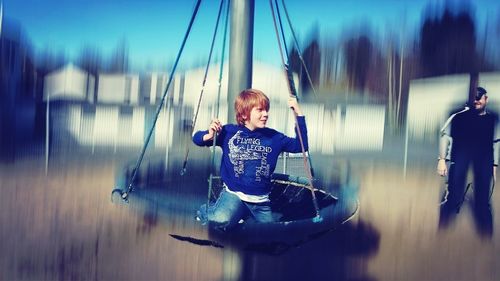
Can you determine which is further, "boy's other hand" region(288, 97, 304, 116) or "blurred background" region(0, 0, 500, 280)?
"blurred background" region(0, 0, 500, 280)

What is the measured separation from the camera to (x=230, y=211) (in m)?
1.41

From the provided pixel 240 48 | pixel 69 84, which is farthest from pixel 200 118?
pixel 69 84

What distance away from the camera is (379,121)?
163 cm

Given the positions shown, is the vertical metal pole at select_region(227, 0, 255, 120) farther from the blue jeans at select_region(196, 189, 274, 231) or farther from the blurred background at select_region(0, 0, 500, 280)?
the blue jeans at select_region(196, 189, 274, 231)

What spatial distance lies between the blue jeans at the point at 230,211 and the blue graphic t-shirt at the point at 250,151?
44mm

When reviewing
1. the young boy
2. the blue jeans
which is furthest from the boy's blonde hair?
Result: the blue jeans

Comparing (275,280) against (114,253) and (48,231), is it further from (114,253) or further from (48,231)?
(48,231)

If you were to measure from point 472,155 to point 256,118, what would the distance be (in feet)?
2.80

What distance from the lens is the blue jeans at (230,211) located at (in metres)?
1.40

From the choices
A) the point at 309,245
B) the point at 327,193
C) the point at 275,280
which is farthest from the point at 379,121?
the point at 275,280

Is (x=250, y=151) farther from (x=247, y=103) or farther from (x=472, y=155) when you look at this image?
(x=472, y=155)

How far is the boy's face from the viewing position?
1467 mm

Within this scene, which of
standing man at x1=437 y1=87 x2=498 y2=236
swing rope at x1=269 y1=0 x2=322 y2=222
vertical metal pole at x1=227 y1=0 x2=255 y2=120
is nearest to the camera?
swing rope at x1=269 y1=0 x2=322 y2=222

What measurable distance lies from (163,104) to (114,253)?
58 cm
